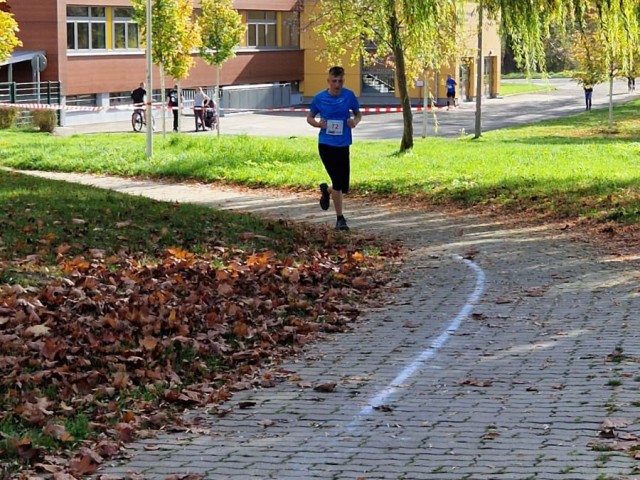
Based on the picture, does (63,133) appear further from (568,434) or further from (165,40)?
(568,434)

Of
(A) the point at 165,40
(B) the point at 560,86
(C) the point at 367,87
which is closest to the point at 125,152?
(A) the point at 165,40

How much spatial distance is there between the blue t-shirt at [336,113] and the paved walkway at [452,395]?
306 centimetres

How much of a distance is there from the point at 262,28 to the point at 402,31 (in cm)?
4727

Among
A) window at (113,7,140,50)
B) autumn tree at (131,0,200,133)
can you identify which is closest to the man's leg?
autumn tree at (131,0,200,133)

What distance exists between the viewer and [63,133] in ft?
154

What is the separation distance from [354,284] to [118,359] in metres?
4.15

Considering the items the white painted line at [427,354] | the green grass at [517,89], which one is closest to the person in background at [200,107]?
the green grass at [517,89]

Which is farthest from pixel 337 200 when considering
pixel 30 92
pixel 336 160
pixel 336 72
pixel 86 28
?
pixel 86 28

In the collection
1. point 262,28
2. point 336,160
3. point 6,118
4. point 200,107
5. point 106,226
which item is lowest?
point 106,226

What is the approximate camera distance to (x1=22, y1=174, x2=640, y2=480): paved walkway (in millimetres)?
6312

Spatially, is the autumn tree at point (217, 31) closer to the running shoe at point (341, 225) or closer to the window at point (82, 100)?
the window at point (82, 100)

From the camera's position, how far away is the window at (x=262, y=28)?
7044 centimetres

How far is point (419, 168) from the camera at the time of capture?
2509 cm

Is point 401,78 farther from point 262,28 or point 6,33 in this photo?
point 262,28
